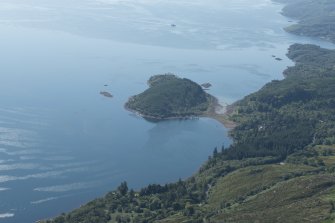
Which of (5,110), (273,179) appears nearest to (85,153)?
(5,110)

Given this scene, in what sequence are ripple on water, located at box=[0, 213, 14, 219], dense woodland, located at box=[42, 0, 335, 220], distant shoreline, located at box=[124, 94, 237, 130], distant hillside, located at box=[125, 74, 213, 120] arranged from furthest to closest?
distant hillside, located at box=[125, 74, 213, 120]
distant shoreline, located at box=[124, 94, 237, 130]
ripple on water, located at box=[0, 213, 14, 219]
dense woodland, located at box=[42, 0, 335, 220]

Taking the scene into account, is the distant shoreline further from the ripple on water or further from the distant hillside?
the ripple on water

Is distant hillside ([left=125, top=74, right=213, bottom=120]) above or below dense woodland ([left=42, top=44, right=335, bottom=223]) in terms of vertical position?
above

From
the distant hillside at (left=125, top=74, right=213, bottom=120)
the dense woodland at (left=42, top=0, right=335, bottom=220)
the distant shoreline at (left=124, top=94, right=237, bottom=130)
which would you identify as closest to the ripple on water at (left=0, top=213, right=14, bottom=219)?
the dense woodland at (left=42, top=0, right=335, bottom=220)

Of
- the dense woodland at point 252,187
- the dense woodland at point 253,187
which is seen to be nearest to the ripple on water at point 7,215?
the dense woodland at point 252,187

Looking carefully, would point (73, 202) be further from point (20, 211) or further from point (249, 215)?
point (249, 215)

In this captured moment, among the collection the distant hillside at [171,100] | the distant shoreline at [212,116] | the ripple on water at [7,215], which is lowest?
the ripple on water at [7,215]

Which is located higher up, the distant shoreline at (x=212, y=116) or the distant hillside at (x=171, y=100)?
the distant hillside at (x=171, y=100)

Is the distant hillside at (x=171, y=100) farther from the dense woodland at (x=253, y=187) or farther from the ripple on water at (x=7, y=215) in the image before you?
the ripple on water at (x=7, y=215)
